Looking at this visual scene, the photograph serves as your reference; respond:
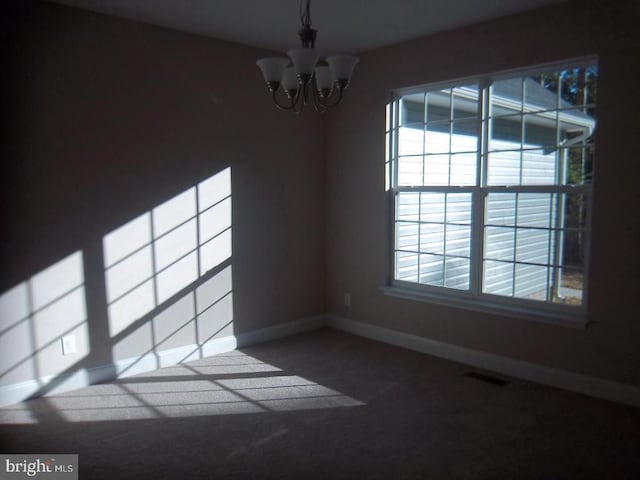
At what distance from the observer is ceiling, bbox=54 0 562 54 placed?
3357 mm

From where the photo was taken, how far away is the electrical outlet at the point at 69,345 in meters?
3.50

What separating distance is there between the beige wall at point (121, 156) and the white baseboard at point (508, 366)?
932mm

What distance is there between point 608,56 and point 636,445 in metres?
2.34

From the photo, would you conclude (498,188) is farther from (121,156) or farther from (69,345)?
(69,345)

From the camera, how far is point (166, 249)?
3.95 metres

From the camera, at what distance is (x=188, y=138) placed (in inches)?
158

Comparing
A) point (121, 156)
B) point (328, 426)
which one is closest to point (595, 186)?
point (328, 426)


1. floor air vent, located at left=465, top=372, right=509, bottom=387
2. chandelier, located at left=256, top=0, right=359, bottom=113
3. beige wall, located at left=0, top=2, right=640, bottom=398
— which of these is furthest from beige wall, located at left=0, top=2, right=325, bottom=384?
floor air vent, located at left=465, top=372, right=509, bottom=387

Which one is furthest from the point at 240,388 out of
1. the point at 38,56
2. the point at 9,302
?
the point at 38,56

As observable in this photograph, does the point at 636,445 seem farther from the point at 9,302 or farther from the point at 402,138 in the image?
the point at 9,302

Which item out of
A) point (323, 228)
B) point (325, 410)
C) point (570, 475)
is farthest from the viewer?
point (323, 228)

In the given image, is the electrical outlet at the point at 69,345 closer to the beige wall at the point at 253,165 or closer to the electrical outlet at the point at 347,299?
the beige wall at the point at 253,165

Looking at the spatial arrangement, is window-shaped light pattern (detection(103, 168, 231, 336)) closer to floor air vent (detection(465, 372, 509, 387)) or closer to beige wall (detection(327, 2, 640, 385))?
beige wall (detection(327, 2, 640, 385))

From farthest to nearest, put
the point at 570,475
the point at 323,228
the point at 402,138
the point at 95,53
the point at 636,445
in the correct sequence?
1. the point at 323,228
2. the point at 402,138
3. the point at 95,53
4. the point at 636,445
5. the point at 570,475
